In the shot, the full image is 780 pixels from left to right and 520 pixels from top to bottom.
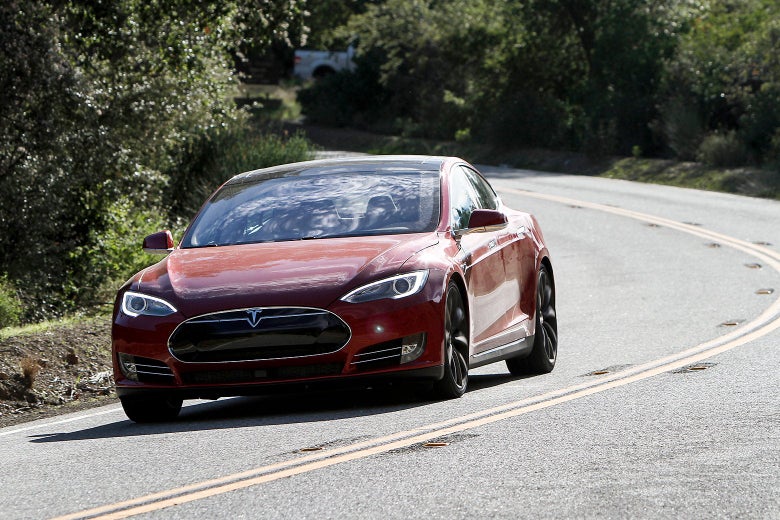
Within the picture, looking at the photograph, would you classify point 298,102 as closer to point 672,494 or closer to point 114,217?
point 114,217

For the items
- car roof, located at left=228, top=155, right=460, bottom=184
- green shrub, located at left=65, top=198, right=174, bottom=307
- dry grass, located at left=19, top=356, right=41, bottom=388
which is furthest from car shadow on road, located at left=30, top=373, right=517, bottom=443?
green shrub, located at left=65, top=198, right=174, bottom=307

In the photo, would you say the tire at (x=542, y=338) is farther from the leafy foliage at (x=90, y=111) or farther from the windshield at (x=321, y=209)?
the leafy foliage at (x=90, y=111)

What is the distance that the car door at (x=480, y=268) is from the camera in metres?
9.73

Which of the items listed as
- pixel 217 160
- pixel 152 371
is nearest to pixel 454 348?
pixel 152 371

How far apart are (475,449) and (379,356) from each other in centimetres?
165

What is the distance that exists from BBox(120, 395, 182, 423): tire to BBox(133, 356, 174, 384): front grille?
0.48 feet

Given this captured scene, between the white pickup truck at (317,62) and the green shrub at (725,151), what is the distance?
27.2m

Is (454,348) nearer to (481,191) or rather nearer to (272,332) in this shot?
(272,332)

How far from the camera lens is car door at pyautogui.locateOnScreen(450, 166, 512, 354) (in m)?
9.73

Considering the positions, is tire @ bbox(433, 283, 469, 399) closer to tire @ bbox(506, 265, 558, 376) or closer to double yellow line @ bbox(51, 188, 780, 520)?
double yellow line @ bbox(51, 188, 780, 520)

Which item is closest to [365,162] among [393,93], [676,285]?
[676,285]

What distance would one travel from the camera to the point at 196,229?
10.1 meters

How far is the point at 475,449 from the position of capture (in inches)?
285

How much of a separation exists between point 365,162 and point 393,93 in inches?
1645
